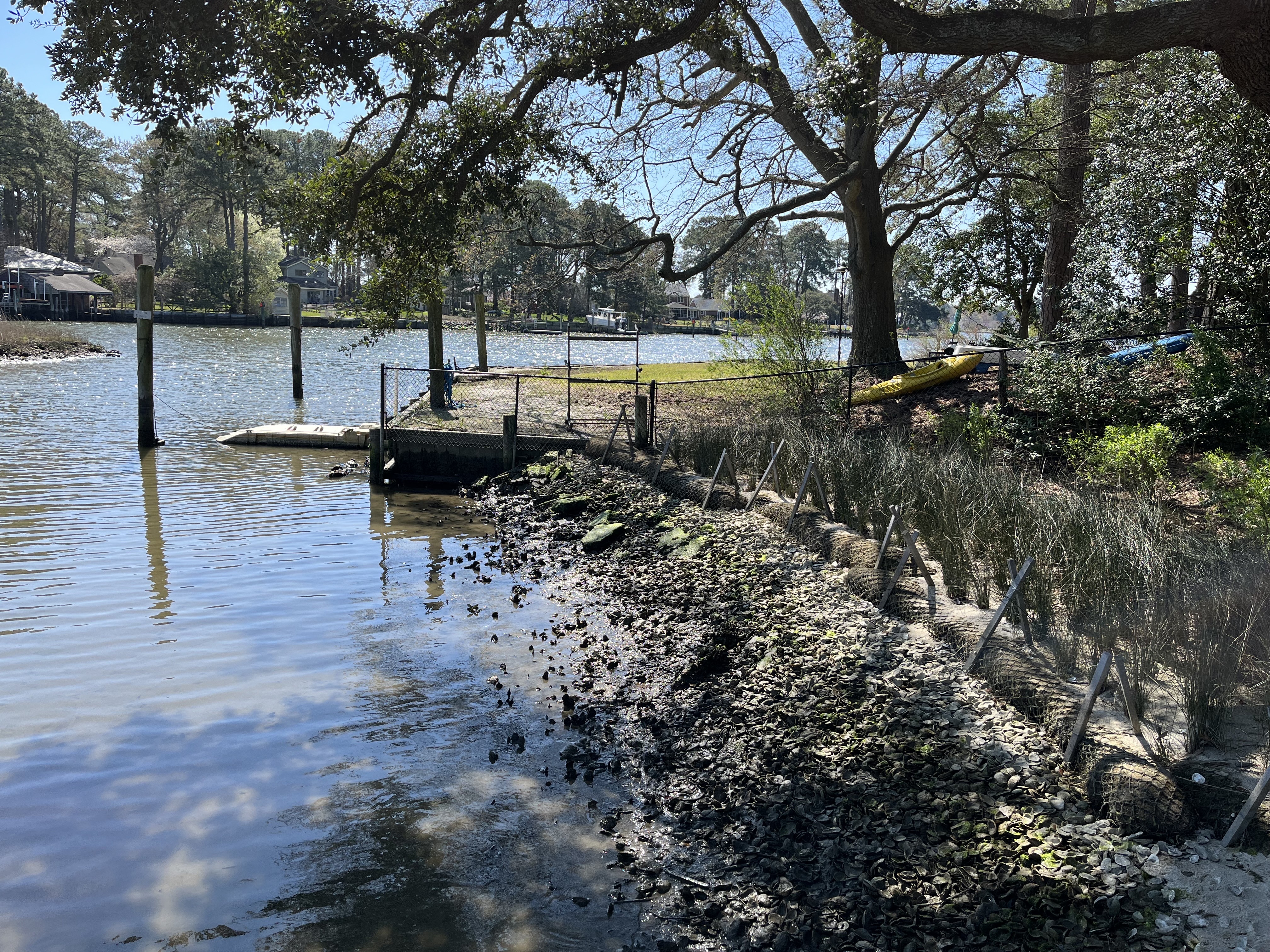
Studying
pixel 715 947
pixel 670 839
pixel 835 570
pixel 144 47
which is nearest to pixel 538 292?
pixel 144 47

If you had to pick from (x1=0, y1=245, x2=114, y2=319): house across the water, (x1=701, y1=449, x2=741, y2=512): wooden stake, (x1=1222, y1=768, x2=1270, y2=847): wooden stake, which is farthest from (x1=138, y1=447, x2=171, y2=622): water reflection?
(x1=0, y1=245, x2=114, y2=319): house across the water

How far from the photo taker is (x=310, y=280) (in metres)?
101

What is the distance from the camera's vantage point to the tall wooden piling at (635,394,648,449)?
49.4 feet

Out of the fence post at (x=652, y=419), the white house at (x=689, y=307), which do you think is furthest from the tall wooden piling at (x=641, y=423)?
the white house at (x=689, y=307)

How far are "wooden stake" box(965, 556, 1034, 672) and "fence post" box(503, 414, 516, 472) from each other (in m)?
11.5

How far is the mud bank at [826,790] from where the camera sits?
13.5ft

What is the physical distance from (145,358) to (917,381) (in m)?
17.0

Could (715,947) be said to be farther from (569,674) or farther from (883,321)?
(883,321)

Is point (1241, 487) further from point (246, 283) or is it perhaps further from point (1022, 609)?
point (246, 283)

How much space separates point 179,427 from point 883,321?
712 inches

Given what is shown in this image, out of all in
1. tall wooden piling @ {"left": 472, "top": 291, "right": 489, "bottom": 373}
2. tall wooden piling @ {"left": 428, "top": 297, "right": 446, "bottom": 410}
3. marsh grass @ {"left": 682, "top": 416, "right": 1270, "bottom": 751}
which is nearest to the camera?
marsh grass @ {"left": 682, "top": 416, "right": 1270, "bottom": 751}

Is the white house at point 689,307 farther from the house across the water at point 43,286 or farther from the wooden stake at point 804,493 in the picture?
the wooden stake at point 804,493

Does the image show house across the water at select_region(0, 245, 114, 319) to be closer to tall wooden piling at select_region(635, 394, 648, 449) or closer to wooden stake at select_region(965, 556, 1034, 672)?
tall wooden piling at select_region(635, 394, 648, 449)

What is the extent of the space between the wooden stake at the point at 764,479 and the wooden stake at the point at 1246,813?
6.50 metres
